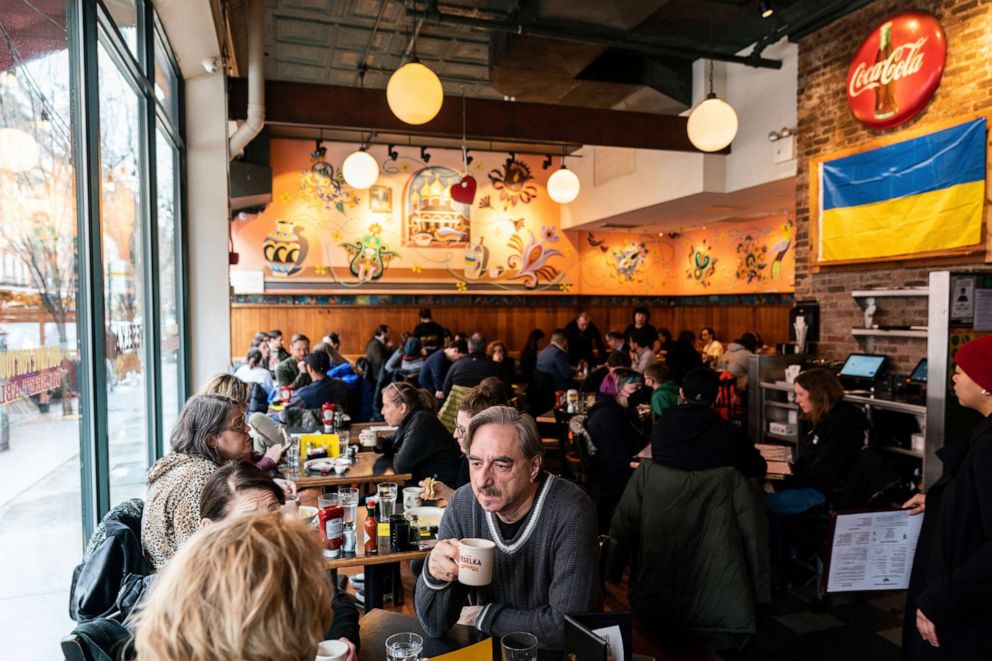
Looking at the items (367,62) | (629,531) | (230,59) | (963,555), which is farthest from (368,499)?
(367,62)

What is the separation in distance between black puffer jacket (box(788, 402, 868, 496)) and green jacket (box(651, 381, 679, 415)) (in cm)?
125

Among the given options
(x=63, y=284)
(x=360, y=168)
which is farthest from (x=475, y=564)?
(x=360, y=168)

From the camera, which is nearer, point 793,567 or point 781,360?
point 793,567

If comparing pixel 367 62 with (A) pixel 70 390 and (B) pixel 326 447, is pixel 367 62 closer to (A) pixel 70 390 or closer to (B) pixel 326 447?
(B) pixel 326 447

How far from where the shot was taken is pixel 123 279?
3801mm

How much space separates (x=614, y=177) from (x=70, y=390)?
948cm

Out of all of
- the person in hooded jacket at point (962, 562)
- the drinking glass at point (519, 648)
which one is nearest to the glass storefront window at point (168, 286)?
the drinking glass at point (519, 648)

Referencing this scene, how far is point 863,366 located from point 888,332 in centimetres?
40

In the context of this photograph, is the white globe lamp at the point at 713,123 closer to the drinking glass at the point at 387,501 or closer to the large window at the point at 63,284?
the drinking glass at the point at 387,501

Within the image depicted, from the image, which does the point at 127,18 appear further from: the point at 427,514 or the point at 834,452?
the point at 834,452

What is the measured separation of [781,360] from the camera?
671 centimetres

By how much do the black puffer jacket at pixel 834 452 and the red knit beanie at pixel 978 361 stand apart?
4.94ft

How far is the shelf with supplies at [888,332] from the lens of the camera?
531 centimetres

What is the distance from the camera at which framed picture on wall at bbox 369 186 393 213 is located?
39.2 ft
